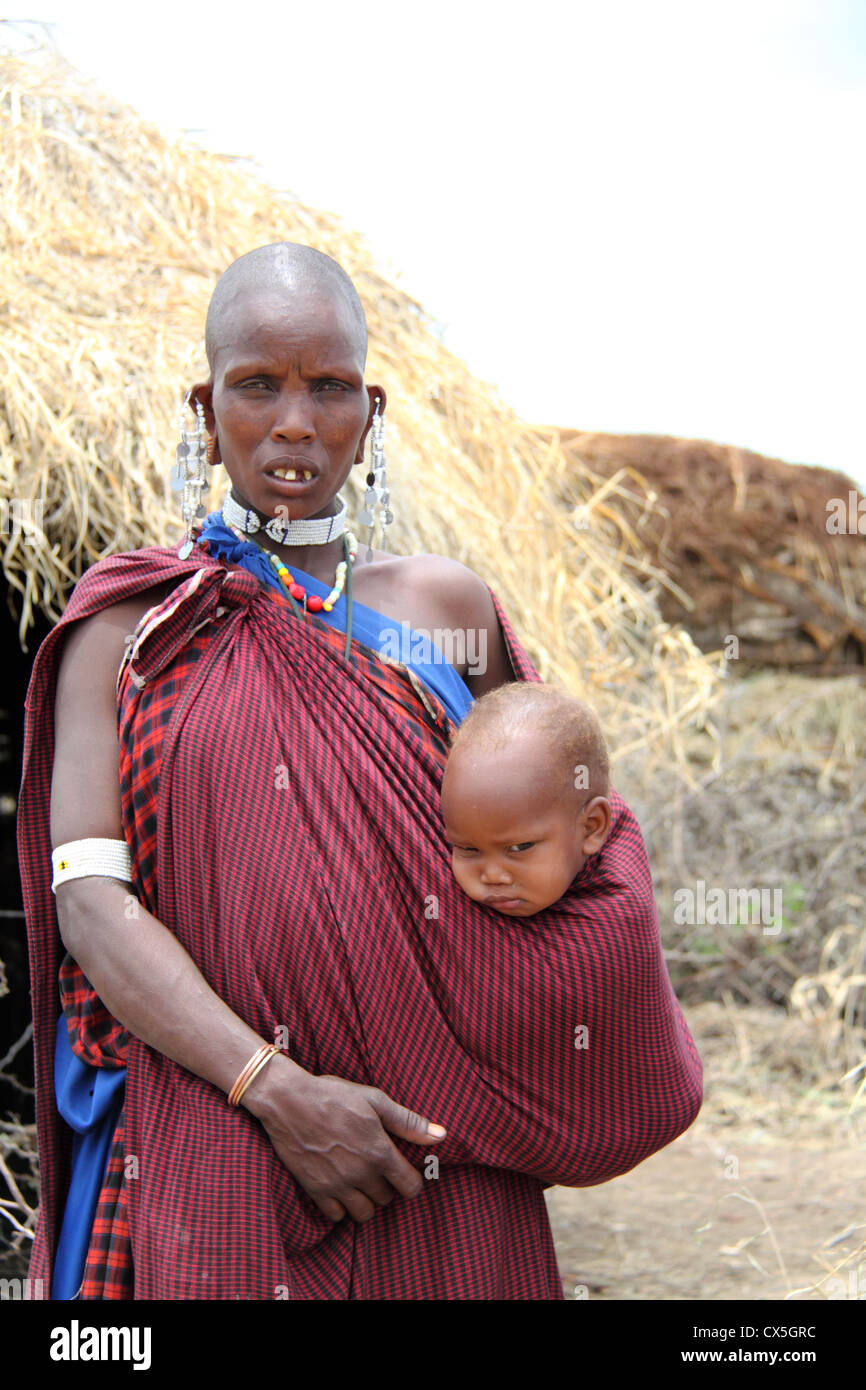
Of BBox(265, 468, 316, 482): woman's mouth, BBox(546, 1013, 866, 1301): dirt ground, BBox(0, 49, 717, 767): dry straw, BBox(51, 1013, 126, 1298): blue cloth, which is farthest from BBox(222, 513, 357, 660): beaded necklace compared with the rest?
BBox(546, 1013, 866, 1301): dirt ground

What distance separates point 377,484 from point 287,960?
2.68 ft

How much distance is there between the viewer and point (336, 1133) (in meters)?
1.64

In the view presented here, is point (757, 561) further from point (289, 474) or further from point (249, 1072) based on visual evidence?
point (249, 1072)

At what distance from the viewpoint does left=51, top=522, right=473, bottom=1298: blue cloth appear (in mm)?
1791

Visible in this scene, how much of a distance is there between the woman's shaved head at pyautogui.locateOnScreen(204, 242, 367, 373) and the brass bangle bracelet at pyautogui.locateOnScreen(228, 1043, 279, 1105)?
95 cm

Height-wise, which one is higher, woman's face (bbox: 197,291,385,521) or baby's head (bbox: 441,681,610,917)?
woman's face (bbox: 197,291,385,521)

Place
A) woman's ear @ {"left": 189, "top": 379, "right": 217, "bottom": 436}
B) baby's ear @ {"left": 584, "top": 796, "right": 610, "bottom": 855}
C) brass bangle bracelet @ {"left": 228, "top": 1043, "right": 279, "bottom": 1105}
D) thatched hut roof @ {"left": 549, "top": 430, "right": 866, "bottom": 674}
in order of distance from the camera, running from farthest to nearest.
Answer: thatched hut roof @ {"left": 549, "top": 430, "right": 866, "bottom": 674} → woman's ear @ {"left": 189, "top": 379, "right": 217, "bottom": 436} → baby's ear @ {"left": 584, "top": 796, "right": 610, "bottom": 855} → brass bangle bracelet @ {"left": 228, "top": 1043, "right": 279, "bottom": 1105}

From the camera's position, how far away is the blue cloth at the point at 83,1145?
5.82 ft

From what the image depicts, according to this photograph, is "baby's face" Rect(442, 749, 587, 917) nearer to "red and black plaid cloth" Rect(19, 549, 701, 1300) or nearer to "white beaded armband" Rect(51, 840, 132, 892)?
"red and black plaid cloth" Rect(19, 549, 701, 1300)

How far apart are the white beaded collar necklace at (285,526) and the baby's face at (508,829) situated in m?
0.45

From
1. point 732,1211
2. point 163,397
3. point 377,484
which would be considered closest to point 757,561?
point 732,1211
